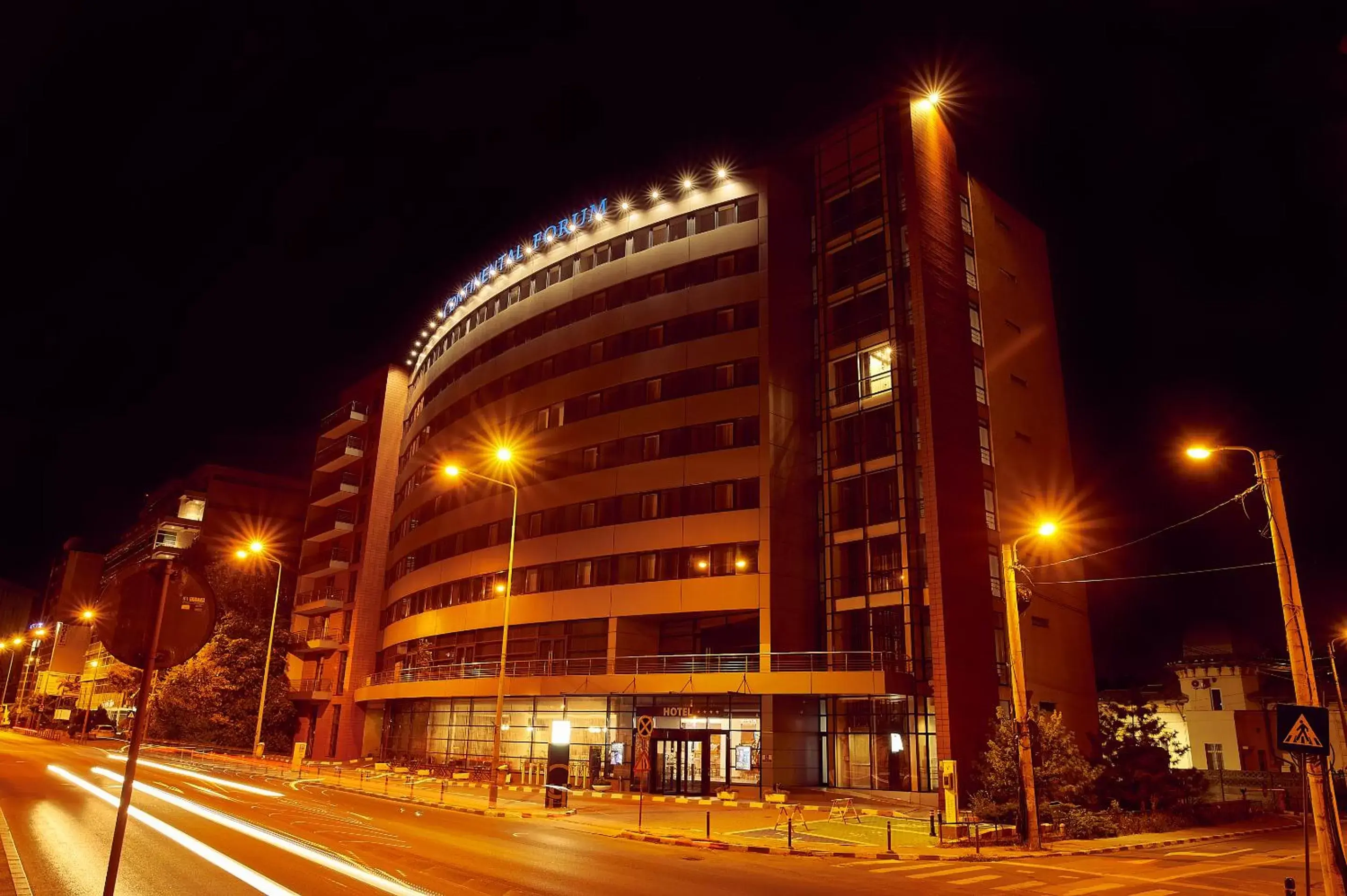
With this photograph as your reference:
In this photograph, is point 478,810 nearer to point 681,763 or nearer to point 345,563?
point 681,763

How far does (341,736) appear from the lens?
57156 mm

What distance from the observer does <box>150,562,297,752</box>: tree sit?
2245 inches

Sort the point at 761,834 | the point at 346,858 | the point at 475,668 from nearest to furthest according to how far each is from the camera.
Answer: the point at 346,858, the point at 761,834, the point at 475,668

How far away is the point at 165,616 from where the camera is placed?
6285 mm

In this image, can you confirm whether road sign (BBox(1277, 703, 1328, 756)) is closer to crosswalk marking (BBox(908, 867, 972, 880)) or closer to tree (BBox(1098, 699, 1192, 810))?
crosswalk marking (BBox(908, 867, 972, 880))

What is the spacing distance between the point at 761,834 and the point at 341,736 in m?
43.5

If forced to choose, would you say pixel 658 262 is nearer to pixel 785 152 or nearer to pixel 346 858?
pixel 785 152

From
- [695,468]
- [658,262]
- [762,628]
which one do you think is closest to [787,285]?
[658,262]

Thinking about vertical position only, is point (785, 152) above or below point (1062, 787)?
above

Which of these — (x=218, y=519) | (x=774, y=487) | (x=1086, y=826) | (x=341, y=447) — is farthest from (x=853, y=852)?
(x=218, y=519)

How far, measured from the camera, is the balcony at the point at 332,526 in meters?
65.8

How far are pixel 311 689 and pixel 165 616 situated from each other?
63.7 meters

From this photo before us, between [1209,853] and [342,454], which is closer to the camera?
[1209,853]

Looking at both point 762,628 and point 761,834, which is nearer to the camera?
point 761,834
